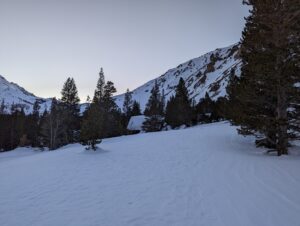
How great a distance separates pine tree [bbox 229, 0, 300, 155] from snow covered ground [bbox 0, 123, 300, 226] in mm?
1963

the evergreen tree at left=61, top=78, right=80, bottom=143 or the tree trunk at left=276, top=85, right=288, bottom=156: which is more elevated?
the evergreen tree at left=61, top=78, right=80, bottom=143

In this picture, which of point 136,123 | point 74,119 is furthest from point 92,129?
point 136,123

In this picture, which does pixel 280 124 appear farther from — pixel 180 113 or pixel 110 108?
pixel 110 108

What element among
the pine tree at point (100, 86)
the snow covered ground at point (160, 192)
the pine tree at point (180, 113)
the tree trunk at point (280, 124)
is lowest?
the snow covered ground at point (160, 192)

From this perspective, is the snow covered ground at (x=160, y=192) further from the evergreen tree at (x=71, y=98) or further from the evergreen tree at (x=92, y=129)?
the evergreen tree at (x=71, y=98)

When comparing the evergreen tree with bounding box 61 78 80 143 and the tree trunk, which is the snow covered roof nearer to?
the evergreen tree with bounding box 61 78 80 143

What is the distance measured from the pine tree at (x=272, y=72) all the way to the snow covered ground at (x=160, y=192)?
1963 millimetres

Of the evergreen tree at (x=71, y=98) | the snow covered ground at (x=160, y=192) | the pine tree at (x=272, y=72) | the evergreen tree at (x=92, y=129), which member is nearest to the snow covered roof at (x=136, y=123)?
the evergreen tree at (x=71, y=98)

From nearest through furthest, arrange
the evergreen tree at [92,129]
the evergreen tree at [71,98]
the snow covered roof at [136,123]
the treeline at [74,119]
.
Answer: the evergreen tree at [92,129]
the treeline at [74,119]
the evergreen tree at [71,98]
the snow covered roof at [136,123]

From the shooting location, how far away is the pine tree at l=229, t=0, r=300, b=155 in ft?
51.0

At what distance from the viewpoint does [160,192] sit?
976 cm

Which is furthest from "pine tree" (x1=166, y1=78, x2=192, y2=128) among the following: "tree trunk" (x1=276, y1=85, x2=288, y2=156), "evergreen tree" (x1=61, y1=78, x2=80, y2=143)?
"tree trunk" (x1=276, y1=85, x2=288, y2=156)

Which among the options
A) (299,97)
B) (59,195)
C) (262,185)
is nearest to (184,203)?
(262,185)

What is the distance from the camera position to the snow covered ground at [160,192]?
731 centimetres
